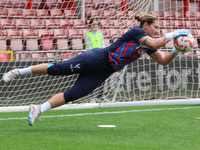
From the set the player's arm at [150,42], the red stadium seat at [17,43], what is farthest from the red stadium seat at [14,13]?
the player's arm at [150,42]

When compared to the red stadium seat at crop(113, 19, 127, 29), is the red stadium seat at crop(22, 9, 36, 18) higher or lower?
higher

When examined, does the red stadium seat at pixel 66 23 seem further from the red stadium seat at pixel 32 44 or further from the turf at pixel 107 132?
the turf at pixel 107 132

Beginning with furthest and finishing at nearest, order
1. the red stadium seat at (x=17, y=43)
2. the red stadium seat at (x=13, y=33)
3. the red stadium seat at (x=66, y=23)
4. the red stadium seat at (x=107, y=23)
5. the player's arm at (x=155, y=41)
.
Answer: the red stadium seat at (x=17, y=43), the red stadium seat at (x=66, y=23), the red stadium seat at (x=13, y=33), the red stadium seat at (x=107, y=23), the player's arm at (x=155, y=41)

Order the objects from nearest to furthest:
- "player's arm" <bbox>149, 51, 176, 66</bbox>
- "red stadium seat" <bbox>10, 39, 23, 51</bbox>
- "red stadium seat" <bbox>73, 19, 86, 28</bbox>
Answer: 1. "player's arm" <bbox>149, 51, 176, 66</bbox>
2. "red stadium seat" <bbox>73, 19, 86, 28</bbox>
3. "red stadium seat" <bbox>10, 39, 23, 51</bbox>

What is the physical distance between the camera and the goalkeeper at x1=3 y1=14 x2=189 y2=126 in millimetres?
3135

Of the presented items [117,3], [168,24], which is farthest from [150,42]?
[168,24]

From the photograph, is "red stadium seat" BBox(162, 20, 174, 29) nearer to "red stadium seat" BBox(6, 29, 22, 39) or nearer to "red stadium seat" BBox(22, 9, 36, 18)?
"red stadium seat" BBox(22, 9, 36, 18)

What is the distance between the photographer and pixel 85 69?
10.4 ft

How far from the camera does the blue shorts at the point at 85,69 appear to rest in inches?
124

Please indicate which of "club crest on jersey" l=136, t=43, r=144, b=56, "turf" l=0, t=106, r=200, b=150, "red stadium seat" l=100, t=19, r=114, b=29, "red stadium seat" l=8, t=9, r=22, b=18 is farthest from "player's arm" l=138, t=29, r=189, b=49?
"red stadium seat" l=8, t=9, r=22, b=18

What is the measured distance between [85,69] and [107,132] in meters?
0.68

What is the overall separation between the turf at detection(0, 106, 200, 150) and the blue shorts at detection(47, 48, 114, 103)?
42 cm

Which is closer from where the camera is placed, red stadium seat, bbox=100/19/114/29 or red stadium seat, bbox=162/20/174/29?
red stadium seat, bbox=100/19/114/29

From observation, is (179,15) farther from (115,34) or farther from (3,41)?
(3,41)
